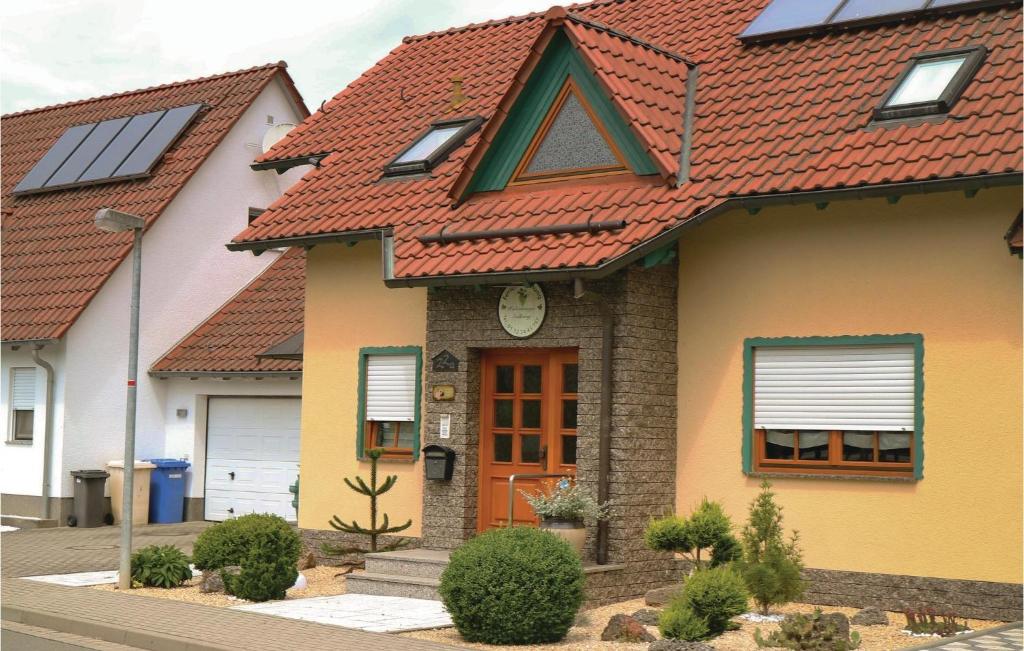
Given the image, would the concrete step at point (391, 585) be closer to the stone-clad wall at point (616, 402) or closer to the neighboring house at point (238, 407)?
the stone-clad wall at point (616, 402)

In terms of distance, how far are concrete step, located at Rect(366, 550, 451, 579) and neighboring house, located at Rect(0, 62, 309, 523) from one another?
7722 millimetres

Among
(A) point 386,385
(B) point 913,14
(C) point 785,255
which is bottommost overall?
(A) point 386,385

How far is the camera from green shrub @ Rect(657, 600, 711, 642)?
11.3 metres

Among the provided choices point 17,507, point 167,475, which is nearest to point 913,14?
point 167,475

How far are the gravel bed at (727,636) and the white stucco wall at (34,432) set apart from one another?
12.2m

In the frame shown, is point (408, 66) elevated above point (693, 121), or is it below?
above

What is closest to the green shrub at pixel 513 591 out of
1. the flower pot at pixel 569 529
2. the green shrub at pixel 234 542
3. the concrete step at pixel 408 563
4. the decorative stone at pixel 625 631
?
the decorative stone at pixel 625 631

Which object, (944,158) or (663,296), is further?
(663,296)

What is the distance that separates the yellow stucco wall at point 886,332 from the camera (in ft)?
42.5

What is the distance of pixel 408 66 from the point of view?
20.9 metres

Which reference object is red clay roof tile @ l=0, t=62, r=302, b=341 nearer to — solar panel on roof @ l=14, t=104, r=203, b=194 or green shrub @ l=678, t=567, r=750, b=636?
solar panel on roof @ l=14, t=104, r=203, b=194

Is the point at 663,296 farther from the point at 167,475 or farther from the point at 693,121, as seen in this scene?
the point at 167,475

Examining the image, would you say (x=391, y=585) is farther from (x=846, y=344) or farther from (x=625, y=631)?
(x=846, y=344)

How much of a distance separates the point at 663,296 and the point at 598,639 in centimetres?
437
